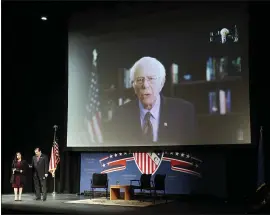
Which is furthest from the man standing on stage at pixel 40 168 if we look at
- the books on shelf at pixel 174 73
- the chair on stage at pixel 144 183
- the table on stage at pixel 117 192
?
the books on shelf at pixel 174 73

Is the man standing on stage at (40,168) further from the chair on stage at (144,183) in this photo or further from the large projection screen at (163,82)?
the chair on stage at (144,183)

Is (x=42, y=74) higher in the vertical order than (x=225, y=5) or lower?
lower

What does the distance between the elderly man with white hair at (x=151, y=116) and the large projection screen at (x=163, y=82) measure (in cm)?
2

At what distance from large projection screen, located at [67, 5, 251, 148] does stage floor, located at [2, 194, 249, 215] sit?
1296 millimetres

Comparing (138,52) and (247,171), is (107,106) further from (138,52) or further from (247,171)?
(247,171)

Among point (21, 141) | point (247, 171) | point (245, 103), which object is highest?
point (245, 103)

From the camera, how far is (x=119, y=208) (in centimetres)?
784

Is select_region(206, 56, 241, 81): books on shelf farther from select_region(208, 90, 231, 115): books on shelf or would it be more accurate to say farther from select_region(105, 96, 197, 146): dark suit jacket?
select_region(105, 96, 197, 146): dark suit jacket

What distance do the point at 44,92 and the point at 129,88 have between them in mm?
2612

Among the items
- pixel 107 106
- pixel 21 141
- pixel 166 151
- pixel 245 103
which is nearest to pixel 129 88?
pixel 107 106

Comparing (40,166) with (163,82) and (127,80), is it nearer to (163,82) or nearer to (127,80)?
(127,80)

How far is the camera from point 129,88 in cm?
948

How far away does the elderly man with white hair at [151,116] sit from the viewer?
29.5 feet

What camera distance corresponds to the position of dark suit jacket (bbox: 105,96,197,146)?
352 inches
